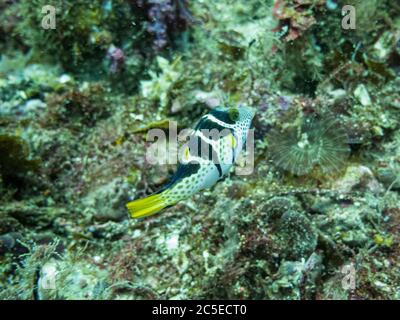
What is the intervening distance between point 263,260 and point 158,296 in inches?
41.9

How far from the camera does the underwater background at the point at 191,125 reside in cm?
354

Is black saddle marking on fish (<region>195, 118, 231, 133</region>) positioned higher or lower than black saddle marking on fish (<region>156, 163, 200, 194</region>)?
higher

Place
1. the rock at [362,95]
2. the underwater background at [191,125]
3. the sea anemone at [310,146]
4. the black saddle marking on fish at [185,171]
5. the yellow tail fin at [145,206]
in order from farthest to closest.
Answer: the rock at [362,95], the sea anemone at [310,146], the underwater background at [191,125], the black saddle marking on fish at [185,171], the yellow tail fin at [145,206]

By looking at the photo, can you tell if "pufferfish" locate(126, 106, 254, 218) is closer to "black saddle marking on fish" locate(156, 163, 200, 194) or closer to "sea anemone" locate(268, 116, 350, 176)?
"black saddle marking on fish" locate(156, 163, 200, 194)

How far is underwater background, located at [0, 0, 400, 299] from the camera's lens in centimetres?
354

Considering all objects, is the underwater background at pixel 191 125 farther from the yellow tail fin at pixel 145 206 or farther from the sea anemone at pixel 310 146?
the yellow tail fin at pixel 145 206

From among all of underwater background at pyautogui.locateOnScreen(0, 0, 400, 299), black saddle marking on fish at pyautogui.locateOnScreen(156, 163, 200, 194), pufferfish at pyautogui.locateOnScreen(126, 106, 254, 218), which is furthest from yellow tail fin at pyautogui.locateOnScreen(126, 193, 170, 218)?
underwater background at pyautogui.locateOnScreen(0, 0, 400, 299)

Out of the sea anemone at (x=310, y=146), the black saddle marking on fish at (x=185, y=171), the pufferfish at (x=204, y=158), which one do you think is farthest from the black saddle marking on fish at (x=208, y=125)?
the sea anemone at (x=310, y=146)

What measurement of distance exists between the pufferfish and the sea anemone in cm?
150

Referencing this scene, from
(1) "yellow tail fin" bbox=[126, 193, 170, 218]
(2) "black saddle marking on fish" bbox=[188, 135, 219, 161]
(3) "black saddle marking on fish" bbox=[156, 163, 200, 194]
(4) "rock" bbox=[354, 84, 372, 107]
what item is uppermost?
(4) "rock" bbox=[354, 84, 372, 107]

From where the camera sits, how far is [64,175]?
4980mm

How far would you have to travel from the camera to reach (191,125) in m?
A: 4.96

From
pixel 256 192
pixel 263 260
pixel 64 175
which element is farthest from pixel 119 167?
pixel 263 260

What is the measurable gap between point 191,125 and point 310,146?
1.55 meters
